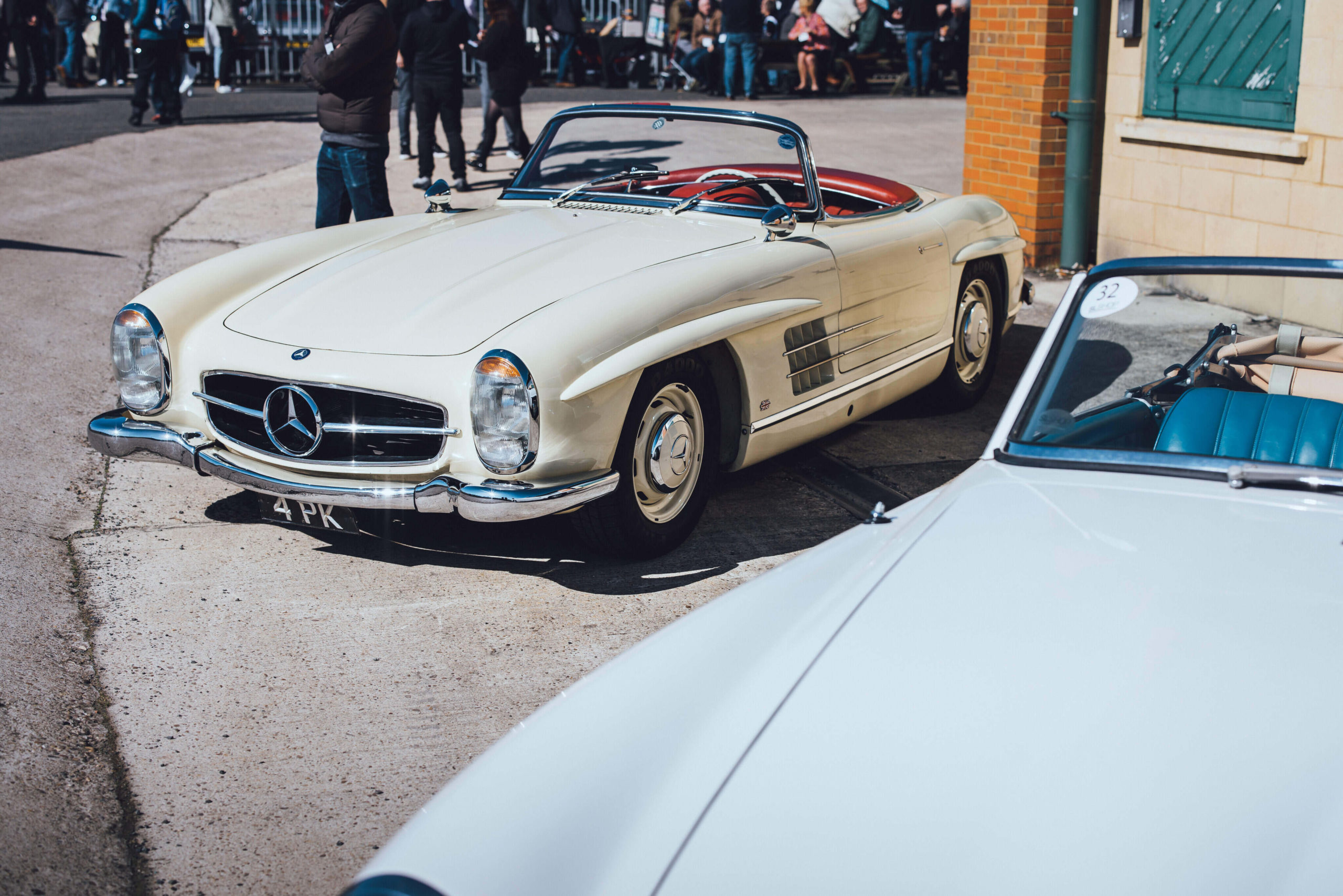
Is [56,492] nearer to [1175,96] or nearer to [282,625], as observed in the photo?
[282,625]

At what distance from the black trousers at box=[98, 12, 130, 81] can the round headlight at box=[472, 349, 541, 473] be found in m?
18.6

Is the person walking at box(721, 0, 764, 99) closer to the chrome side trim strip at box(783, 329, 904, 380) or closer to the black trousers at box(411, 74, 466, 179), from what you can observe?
the black trousers at box(411, 74, 466, 179)

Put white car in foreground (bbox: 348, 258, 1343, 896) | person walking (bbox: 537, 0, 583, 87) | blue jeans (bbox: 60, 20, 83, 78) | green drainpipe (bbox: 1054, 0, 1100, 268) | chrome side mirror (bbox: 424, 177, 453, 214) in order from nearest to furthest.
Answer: white car in foreground (bbox: 348, 258, 1343, 896) → chrome side mirror (bbox: 424, 177, 453, 214) → green drainpipe (bbox: 1054, 0, 1100, 268) → person walking (bbox: 537, 0, 583, 87) → blue jeans (bbox: 60, 20, 83, 78)

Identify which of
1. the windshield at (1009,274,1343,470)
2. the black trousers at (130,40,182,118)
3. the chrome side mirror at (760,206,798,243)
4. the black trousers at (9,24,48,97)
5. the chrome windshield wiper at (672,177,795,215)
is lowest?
the windshield at (1009,274,1343,470)

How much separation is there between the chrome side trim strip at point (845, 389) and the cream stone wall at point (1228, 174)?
7.13 ft

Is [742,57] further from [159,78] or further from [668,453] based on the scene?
[668,453]

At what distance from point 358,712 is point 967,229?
3.56 metres

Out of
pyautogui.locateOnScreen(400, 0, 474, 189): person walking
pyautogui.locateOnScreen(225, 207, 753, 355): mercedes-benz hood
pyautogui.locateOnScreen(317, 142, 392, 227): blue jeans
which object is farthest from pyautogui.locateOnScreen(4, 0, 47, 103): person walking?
pyautogui.locateOnScreen(225, 207, 753, 355): mercedes-benz hood

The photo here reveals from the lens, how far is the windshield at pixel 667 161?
5.23 metres

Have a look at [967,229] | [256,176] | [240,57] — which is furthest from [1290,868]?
[240,57]

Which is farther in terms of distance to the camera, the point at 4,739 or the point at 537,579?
the point at 537,579

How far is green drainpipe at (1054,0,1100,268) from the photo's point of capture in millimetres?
8281

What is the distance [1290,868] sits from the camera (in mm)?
1538

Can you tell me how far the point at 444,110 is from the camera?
35.3 ft
